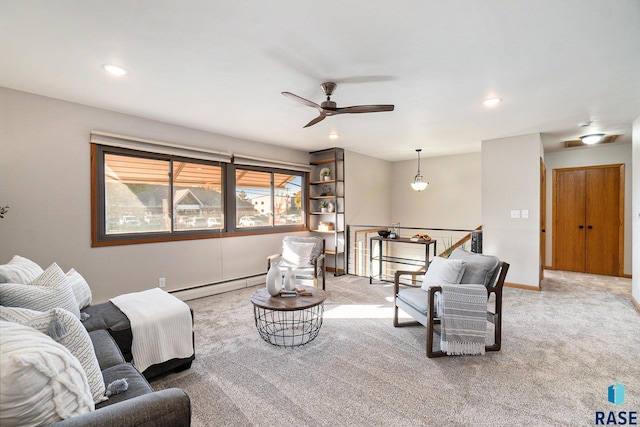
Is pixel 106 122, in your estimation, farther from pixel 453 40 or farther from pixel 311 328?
pixel 453 40

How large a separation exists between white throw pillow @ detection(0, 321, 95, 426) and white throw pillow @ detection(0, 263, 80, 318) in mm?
793

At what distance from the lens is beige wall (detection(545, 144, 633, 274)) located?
17.2 ft

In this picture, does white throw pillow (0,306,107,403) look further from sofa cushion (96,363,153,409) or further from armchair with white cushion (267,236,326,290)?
armchair with white cushion (267,236,326,290)

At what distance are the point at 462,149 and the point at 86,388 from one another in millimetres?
6412

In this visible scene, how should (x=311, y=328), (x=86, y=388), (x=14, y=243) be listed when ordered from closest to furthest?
(x=86, y=388)
(x=14, y=243)
(x=311, y=328)

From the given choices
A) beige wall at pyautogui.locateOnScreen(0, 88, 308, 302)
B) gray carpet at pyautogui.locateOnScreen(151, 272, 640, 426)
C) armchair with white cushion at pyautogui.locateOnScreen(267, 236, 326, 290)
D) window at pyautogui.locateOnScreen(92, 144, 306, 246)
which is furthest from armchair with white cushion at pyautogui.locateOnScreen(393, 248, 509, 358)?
beige wall at pyautogui.locateOnScreen(0, 88, 308, 302)

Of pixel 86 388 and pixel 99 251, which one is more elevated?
pixel 99 251

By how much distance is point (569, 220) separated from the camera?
583 centimetres

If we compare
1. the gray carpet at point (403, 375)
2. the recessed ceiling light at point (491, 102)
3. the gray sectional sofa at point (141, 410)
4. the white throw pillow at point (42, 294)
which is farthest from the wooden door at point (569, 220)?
the white throw pillow at point (42, 294)

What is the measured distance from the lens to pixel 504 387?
2090 mm

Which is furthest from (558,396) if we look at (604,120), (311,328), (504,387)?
(604,120)

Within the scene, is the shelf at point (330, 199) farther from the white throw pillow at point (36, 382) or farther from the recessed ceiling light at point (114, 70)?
the white throw pillow at point (36, 382)

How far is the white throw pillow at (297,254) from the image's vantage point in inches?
177

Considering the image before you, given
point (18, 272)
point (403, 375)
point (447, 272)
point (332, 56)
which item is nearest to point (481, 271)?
point (447, 272)
